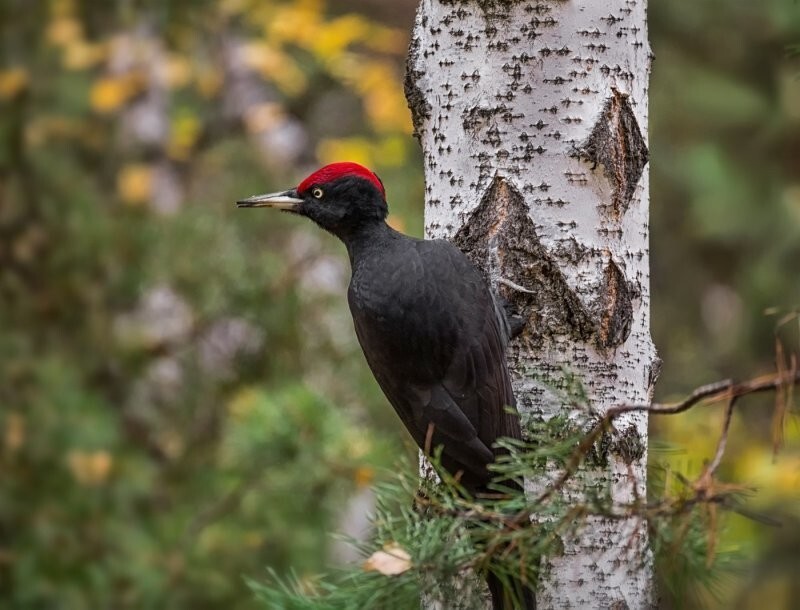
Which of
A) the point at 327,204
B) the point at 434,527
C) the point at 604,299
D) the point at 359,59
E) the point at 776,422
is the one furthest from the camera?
the point at 359,59

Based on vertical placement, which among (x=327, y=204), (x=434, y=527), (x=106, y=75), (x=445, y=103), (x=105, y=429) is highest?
(x=106, y=75)

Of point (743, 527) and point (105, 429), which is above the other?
point (105, 429)

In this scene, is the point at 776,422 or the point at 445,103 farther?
the point at 445,103

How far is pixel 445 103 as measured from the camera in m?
2.27

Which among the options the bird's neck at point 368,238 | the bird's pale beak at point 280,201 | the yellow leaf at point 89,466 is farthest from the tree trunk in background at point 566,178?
the yellow leaf at point 89,466

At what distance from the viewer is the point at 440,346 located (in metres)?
2.44

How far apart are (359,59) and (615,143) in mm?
3917

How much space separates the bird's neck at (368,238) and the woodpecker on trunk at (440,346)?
→ 33 millimetres

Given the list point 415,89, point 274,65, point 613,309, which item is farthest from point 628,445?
point 274,65

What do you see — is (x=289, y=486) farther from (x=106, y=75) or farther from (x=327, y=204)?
(x=106, y=75)

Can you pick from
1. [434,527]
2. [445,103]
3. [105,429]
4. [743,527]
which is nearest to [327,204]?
[445,103]

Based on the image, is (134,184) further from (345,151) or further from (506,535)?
(506,535)

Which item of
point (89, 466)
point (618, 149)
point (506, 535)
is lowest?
point (89, 466)

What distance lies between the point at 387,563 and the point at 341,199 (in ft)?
3.79
